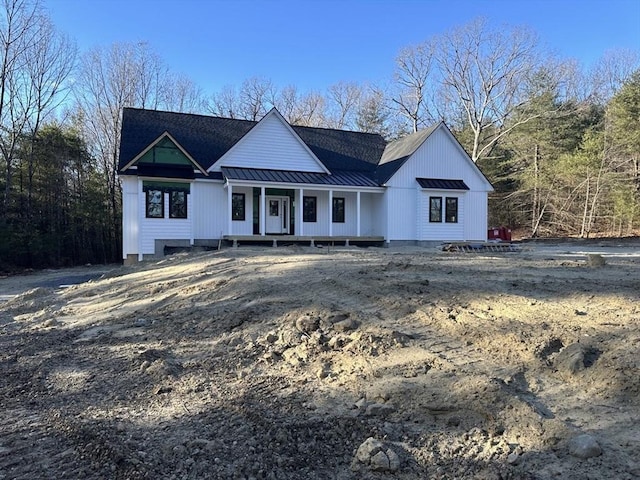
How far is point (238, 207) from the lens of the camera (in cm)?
2128

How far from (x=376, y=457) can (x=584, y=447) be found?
4.14 ft

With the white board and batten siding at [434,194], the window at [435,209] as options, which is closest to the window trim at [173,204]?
the white board and batten siding at [434,194]

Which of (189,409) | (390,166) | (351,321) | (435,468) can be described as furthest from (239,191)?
(435,468)

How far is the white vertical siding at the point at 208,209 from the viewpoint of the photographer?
66.1 feet

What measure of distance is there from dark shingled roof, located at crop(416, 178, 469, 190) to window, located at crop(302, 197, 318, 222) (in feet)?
17.5

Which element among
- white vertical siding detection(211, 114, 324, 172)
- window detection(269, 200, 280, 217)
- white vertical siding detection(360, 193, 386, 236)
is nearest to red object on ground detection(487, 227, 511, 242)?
white vertical siding detection(360, 193, 386, 236)

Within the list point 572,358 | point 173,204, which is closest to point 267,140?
point 173,204

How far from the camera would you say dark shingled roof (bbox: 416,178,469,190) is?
Result: 22.3 meters

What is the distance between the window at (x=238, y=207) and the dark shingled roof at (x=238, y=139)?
1.27m

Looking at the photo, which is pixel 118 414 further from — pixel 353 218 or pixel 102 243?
pixel 102 243

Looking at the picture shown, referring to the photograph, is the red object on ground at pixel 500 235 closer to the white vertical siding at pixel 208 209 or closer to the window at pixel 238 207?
the window at pixel 238 207

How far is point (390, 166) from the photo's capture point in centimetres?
2319

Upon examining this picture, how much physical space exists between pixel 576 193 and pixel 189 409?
118 feet

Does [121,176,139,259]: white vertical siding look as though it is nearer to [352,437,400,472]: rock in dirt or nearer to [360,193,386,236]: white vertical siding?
[360,193,386,236]: white vertical siding
